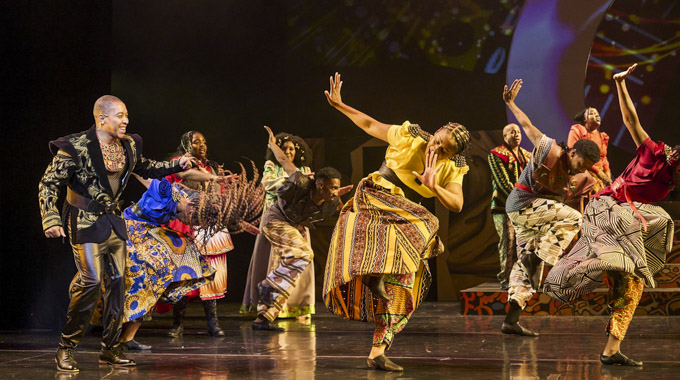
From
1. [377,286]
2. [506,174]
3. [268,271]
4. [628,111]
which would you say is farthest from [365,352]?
[506,174]

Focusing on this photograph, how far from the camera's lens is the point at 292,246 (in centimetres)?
619

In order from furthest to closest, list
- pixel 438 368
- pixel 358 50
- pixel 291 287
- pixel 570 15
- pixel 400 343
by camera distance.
Answer: pixel 358 50, pixel 570 15, pixel 291 287, pixel 400 343, pixel 438 368

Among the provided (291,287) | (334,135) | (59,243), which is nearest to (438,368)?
(291,287)

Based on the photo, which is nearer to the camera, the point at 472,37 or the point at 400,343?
the point at 400,343

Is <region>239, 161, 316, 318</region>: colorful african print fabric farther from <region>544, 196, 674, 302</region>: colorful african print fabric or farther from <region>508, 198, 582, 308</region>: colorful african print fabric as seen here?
<region>544, 196, 674, 302</region>: colorful african print fabric

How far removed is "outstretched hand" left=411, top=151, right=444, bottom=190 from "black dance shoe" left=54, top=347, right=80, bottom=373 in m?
2.06

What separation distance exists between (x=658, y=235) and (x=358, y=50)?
16.0ft

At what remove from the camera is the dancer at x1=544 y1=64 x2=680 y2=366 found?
407cm

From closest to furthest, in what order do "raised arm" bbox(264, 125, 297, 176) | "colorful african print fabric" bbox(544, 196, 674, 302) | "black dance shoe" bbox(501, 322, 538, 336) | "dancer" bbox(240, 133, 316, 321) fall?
"colorful african print fabric" bbox(544, 196, 674, 302)
"black dance shoe" bbox(501, 322, 538, 336)
"raised arm" bbox(264, 125, 297, 176)
"dancer" bbox(240, 133, 316, 321)

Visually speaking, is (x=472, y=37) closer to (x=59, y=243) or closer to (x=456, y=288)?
(x=456, y=288)

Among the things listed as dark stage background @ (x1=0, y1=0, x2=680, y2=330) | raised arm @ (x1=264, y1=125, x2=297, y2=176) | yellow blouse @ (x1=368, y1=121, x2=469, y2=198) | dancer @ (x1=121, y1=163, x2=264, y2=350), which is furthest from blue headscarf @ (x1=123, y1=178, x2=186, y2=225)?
dark stage background @ (x1=0, y1=0, x2=680, y2=330)

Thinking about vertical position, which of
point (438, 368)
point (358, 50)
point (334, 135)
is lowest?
point (438, 368)

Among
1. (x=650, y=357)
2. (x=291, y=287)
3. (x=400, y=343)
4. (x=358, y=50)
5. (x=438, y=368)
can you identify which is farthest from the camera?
(x=358, y=50)

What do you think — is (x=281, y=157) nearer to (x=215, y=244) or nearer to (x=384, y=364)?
(x=215, y=244)
